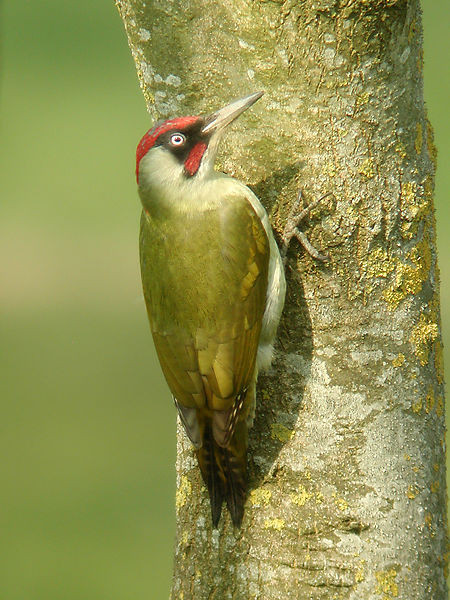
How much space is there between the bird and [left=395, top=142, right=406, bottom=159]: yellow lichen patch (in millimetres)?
375

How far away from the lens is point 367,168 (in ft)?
8.13

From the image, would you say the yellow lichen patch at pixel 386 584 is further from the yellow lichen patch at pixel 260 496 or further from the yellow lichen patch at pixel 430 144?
the yellow lichen patch at pixel 430 144

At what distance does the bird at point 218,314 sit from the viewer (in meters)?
2.64

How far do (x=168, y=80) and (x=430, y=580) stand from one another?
1620mm

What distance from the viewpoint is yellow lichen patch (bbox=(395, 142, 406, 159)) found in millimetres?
2494

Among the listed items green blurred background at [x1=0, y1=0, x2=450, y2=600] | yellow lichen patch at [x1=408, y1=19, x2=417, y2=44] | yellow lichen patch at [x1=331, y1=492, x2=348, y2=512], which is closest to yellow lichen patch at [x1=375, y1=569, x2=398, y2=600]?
yellow lichen patch at [x1=331, y1=492, x2=348, y2=512]

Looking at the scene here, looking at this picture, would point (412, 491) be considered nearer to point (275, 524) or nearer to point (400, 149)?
point (275, 524)

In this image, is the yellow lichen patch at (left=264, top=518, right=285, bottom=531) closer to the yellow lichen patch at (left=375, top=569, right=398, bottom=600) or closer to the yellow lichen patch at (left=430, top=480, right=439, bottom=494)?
the yellow lichen patch at (left=375, top=569, right=398, bottom=600)

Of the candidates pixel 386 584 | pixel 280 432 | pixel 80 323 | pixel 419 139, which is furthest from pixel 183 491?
pixel 80 323

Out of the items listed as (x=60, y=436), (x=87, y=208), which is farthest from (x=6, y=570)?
(x=87, y=208)

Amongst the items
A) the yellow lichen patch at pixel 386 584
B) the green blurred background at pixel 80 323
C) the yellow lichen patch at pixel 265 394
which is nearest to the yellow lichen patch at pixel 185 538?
the yellow lichen patch at pixel 265 394

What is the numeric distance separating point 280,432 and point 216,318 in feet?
1.26

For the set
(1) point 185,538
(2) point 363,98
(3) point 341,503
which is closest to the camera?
(2) point 363,98

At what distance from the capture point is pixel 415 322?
8.50ft
